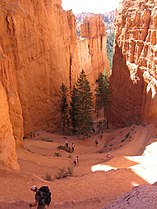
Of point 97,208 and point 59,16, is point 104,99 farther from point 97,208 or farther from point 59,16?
point 97,208

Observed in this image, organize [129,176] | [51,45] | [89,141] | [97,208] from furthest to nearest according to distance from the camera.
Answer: [51,45] → [89,141] → [129,176] → [97,208]

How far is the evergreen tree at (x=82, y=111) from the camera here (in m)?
33.7

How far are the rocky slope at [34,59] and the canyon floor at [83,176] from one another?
4038 millimetres

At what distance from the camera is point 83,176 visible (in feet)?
49.8

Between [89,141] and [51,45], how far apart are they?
11.7 metres

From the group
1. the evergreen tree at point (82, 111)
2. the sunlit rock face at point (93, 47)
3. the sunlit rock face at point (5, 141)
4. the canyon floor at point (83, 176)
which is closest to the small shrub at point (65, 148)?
the canyon floor at point (83, 176)

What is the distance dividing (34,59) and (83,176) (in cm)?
1888

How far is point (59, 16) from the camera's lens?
39156 millimetres

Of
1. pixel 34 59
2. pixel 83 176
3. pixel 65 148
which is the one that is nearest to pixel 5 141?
pixel 83 176

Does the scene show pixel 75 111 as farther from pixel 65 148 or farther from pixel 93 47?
pixel 93 47

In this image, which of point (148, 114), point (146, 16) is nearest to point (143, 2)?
point (146, 16)

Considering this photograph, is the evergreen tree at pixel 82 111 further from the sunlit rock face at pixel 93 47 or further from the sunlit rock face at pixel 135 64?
the sunlit rock face at pixel 93 47

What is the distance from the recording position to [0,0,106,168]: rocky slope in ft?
89.2

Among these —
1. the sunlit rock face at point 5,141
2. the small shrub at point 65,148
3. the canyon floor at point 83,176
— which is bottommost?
the small shrub at point 65,148
